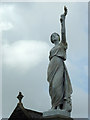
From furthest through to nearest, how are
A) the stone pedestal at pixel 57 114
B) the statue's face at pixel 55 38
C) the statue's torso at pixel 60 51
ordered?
the statue's face at pixel 55 38, the statue's torso at pixel 60 51, the stone pedestal at pixel 57 114

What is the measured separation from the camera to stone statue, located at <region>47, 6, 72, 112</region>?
10500 millimetres

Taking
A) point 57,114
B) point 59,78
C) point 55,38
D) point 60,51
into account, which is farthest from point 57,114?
point 55,38

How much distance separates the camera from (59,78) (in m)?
10.7

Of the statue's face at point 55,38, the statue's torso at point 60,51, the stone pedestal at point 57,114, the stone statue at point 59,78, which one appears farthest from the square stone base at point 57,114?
A: the statue's face at point 55,38

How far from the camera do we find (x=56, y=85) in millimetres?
10570

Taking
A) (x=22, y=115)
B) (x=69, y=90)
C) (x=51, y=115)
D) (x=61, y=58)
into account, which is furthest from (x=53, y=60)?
(x=22, y=115)

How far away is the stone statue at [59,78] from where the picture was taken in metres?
10.5

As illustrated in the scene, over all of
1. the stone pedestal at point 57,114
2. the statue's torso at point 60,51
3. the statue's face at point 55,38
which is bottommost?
the stone pedestal at point 57,114

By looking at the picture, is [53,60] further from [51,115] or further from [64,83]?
[51,115]

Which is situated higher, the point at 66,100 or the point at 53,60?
the point at 53,60

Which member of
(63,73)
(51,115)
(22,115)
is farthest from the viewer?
(22,115)

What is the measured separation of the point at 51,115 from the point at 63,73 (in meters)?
1.34

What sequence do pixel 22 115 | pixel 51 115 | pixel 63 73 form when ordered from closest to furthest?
pixel 51 115, pixel 63 73, pixel 22 115

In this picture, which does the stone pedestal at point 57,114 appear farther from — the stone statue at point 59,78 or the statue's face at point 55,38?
the statue's face at point 55,38
